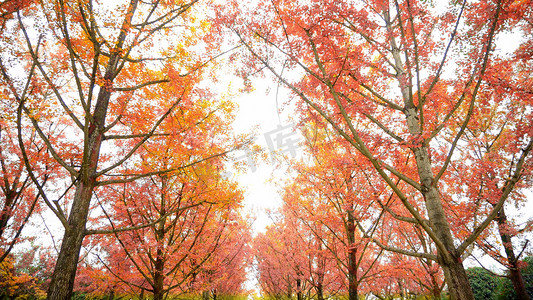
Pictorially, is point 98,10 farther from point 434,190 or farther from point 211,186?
point 434,190

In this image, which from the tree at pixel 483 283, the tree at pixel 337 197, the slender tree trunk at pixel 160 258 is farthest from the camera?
the tree at pixel 483 283

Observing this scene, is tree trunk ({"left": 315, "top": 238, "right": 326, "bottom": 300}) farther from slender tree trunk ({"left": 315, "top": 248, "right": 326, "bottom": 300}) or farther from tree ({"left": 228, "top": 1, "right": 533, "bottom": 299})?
tree ({"left": 228, "top": 1, "right": 533, "bottom": 299})

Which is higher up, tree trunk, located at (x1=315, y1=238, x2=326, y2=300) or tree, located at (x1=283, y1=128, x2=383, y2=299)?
tree, located at (x1=283, y1=128, x2=383, y2=299)

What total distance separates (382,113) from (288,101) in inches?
128

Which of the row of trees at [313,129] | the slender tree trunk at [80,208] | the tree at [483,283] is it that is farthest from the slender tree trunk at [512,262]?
the slender tree trunk at [80,208]

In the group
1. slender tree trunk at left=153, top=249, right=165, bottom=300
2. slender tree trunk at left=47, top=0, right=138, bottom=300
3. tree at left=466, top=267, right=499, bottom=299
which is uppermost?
slender tree trunk at left=47, top=0, right=138, bottom=300

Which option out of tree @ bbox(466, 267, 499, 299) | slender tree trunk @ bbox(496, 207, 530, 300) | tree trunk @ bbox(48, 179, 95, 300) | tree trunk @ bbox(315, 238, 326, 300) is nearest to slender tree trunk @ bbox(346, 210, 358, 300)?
tree trunk @ bbox(315, 238, 326, 300)

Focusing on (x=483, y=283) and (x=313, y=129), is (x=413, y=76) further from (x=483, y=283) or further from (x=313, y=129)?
(x=483, y=283)

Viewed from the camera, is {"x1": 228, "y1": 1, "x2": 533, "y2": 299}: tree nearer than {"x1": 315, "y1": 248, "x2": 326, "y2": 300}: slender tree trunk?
Yes

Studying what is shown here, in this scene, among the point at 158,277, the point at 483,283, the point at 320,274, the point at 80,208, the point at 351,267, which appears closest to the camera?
the point at 80,208

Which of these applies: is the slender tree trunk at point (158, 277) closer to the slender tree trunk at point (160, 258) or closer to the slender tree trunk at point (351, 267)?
the slender tree trunk at point (160, 258)

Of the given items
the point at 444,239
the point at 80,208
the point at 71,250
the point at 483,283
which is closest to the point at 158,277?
the point at 71,250

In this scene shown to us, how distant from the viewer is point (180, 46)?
16.7ft

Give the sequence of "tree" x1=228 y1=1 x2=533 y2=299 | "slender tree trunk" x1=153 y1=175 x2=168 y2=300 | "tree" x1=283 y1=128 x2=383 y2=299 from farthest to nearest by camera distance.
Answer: "tree" x1=283 y1=128 x2=383 y2=299, "slender tree trunk" x1=153 y1=175 x2=168 y2=300, "tree" x1=228 y1=1 x2=533 y2=299
